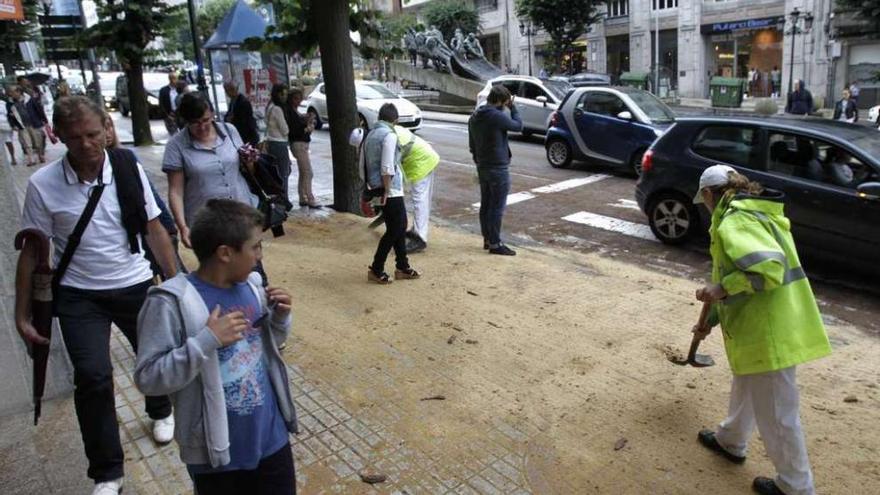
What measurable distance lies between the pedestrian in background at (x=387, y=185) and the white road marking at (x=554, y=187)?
4.33 m

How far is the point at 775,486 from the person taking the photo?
10.4 feet

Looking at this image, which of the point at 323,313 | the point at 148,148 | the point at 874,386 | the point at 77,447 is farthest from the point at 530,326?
the point at 148,148

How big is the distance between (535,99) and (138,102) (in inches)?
403

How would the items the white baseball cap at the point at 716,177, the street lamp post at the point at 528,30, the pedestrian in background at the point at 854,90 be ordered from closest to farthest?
the white baseball cap at the point at 716,177 < the pedestrian in background at the point at 854,90 < the street lamp post at the point at 528,30

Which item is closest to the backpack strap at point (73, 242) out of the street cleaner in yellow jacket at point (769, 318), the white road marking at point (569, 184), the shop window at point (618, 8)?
the street cleaner in yellow jacket at point (769, 318)

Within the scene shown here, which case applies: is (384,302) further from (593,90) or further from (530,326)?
(593,90)

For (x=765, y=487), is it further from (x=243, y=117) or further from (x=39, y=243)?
(x=243, y=117)

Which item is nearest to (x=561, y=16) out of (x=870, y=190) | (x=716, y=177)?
(x=870, y=190)

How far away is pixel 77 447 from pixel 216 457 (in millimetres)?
1901

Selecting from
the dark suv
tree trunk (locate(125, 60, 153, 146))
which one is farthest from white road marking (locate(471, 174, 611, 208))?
tree trunk (locate(125, 60, 153, 146))

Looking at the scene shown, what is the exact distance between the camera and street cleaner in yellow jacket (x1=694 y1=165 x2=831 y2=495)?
2.94m

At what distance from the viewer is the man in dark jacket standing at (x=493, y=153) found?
23.4ft

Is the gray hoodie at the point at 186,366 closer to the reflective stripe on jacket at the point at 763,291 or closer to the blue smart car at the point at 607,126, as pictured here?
the reflective stripe on jacket at the point at 763,291

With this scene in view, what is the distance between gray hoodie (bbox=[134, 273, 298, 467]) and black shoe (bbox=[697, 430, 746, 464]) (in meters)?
2.53
